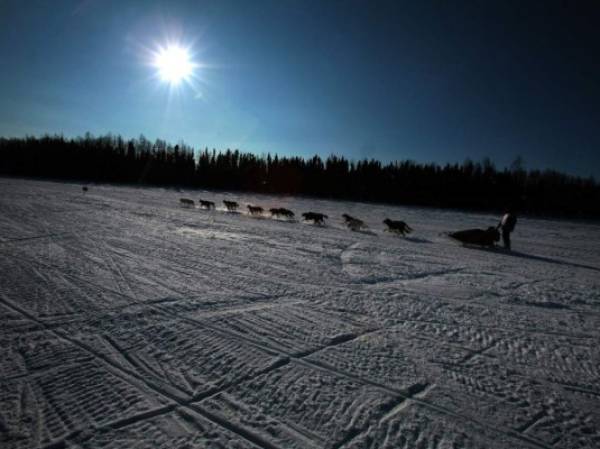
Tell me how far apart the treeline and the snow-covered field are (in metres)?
9.99

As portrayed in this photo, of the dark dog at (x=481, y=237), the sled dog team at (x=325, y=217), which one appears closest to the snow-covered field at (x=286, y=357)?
the dark dog at (x=481, y=237)

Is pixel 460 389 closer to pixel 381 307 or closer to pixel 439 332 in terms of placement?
pixel 439 332

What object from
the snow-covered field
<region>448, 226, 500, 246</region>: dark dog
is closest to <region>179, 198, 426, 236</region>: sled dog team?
<region>448, 226, 500, 246</region>: dark dog

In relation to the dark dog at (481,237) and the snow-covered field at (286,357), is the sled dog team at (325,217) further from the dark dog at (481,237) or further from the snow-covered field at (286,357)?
the snow-covered field at (286,357)

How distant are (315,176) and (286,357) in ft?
167

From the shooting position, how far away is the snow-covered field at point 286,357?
235 centimetres

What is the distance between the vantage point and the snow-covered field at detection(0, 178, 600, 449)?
2.35 m

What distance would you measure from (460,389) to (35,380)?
3.79m

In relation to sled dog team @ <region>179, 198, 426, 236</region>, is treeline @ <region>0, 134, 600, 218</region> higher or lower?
higher

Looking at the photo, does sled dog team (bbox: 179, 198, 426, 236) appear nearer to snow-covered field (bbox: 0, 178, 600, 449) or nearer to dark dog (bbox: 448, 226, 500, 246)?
dark dog (bbox: 448, 226, 500, 246)

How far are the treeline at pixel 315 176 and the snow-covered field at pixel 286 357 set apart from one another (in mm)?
9990

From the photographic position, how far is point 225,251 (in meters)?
8.51

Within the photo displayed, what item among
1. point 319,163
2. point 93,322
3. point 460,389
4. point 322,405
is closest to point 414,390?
point 460,389

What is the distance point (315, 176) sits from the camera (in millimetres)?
53188
